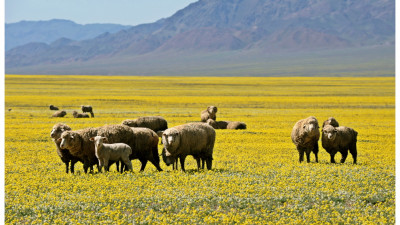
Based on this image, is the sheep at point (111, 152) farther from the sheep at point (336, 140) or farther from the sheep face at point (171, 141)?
the sheep at point (336, 140)

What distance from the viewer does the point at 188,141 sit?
17438mm

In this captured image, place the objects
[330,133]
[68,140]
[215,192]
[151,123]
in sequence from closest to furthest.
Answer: [215,192] → [68,140] → [330,133] → [151,123]

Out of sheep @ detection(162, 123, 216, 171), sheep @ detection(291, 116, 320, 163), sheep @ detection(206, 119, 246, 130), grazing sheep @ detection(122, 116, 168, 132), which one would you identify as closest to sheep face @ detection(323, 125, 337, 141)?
sheep @ detection(291, 116, 320, 163)

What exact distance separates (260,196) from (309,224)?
2.12 m

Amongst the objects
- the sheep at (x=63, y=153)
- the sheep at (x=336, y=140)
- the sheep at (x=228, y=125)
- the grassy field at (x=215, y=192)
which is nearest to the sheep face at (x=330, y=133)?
the sheep at (x=336, y=140)

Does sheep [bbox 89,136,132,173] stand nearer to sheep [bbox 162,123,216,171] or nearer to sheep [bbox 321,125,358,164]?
sheep [bbox 162,123,216,171]

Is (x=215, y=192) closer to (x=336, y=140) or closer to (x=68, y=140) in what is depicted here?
(x=68, y=140)

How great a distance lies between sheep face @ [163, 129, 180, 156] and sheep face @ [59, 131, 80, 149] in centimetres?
252

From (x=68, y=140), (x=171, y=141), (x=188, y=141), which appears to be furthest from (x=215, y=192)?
(x=68, y=140)

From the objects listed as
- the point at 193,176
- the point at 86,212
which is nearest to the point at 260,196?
the point at 193,176

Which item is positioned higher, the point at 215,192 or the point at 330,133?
the point at 330,133

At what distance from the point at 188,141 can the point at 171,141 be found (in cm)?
79

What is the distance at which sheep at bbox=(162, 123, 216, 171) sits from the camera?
1698 cm

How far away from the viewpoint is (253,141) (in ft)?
96.7
